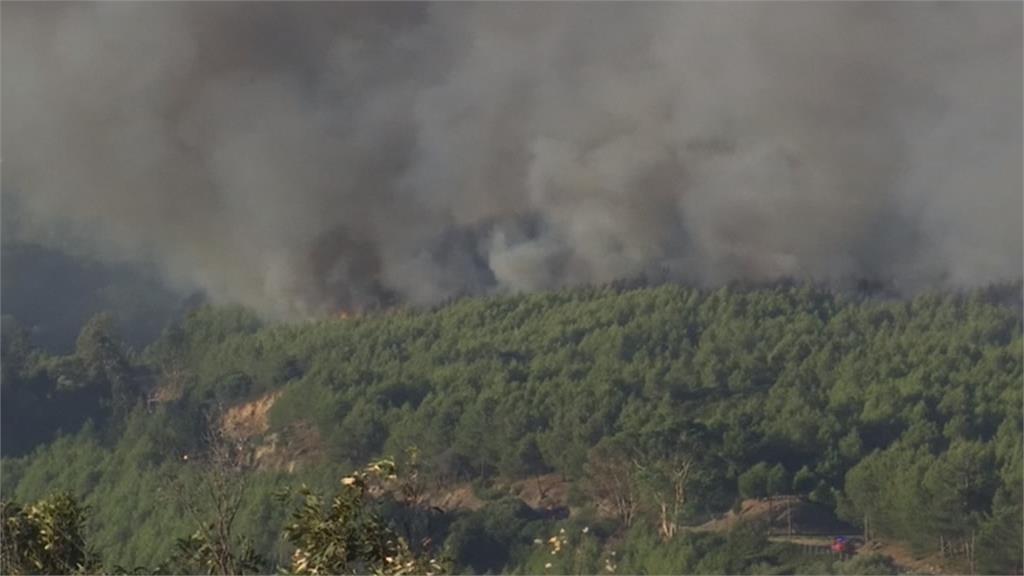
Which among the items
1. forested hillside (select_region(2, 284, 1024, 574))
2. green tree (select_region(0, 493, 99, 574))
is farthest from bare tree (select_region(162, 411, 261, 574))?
forested hillside (select_region(2, 284, 1024, 574))

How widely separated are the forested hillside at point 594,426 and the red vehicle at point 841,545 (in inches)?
15.3

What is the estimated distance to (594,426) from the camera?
38000mm

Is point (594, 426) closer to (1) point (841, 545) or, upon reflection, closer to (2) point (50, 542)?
(1) point (841, 545)

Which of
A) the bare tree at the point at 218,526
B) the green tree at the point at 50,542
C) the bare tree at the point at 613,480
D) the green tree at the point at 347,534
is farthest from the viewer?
the bare tree at the point at 613,480

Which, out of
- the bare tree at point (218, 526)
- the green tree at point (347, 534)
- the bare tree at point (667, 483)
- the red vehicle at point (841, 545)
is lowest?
the green tree at point (347, 534)

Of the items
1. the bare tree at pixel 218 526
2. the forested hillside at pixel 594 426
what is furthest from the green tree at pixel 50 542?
the forested hillside at pixel 594 426

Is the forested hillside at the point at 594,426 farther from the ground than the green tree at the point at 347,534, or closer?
farther from the ground

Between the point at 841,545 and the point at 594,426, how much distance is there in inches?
330

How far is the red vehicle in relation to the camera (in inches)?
1192

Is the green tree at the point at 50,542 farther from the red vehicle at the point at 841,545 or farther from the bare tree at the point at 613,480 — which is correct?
the bare tree at the point at 613,480

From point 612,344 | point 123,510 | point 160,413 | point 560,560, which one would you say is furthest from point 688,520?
point 160,413

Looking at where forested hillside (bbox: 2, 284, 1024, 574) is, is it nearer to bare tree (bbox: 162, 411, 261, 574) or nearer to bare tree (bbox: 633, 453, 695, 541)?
bare tree (bbox: 633, 453, 695, 541)

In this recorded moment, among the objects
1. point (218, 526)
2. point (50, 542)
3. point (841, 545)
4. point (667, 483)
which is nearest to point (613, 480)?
point (667, 483)

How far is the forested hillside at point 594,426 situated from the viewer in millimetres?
31484
